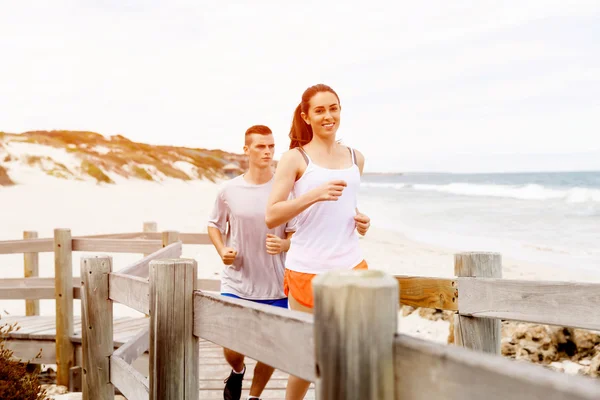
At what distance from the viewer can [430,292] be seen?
3.11 meters

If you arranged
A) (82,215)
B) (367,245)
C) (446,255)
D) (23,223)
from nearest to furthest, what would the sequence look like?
(446,255)
(367,245)
(23,223)
(82,215)

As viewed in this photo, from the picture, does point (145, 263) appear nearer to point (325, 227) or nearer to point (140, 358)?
point (325, 227)

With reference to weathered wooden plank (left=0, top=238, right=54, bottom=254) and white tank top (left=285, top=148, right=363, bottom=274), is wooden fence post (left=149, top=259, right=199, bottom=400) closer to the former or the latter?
white tank top (left=285, top=148, right=363, bottom=274)

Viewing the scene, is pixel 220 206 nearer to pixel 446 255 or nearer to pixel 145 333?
pixel 145 333

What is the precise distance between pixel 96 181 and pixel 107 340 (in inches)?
1772

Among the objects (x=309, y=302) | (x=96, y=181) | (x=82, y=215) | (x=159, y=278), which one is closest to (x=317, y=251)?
(x=309, y=302)

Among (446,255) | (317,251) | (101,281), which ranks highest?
(317,251)

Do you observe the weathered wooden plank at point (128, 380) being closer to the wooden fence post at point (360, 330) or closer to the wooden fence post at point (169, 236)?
the wooden fence post at point (360, 330)

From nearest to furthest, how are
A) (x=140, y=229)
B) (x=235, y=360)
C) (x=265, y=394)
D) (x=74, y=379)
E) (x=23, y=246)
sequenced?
(x=235, y=360) → (x=265, y=394) → (x=74, y=379) → (x=23, y=246) → (x=140, y=229)

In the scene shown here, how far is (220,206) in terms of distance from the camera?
3.89 m


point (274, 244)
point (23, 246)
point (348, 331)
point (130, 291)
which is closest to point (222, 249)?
point (274, 244)

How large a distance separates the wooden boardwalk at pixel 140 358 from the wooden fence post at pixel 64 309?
0.10 m

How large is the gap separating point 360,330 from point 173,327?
1312mm

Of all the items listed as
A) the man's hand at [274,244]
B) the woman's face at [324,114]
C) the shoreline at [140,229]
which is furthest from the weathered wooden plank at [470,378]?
the shoreline at [140,229]
